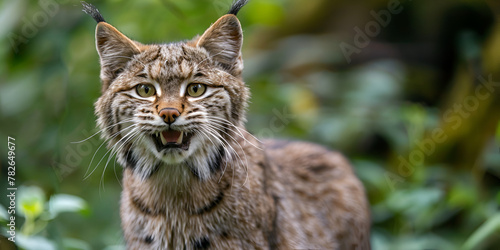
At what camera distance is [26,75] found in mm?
6371

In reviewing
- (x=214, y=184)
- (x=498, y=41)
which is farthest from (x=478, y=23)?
(x=214, y=184)

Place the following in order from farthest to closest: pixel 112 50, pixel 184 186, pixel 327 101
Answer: pixel 327 101 → pixel 184 186 → pixel 112 50

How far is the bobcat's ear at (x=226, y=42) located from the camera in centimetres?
415

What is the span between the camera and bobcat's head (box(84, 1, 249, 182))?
4066mm

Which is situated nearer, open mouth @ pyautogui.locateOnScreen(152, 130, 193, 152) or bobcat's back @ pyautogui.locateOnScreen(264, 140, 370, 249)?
open mouth @ pyautogui.locateOnScreen(152, 130, 193, 152)

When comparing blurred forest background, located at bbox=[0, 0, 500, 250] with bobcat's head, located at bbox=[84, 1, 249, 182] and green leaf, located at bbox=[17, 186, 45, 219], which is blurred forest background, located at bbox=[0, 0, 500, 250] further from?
bobcat's head, located at bbox=[84, 1, 249, 182]

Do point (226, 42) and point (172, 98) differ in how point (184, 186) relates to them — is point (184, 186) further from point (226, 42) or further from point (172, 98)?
point (226, 42)

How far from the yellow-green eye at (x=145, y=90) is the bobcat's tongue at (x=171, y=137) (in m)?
0.31

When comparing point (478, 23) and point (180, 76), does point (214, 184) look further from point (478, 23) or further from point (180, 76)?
point (478, 23)

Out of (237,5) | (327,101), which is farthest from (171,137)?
(327,101)

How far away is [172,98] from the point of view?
407cm

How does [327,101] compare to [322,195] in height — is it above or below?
above

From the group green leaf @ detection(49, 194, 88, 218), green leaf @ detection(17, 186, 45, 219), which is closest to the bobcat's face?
green leaf @ detection(49, 194, 88, 218)

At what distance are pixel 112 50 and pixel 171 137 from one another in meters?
0.78
